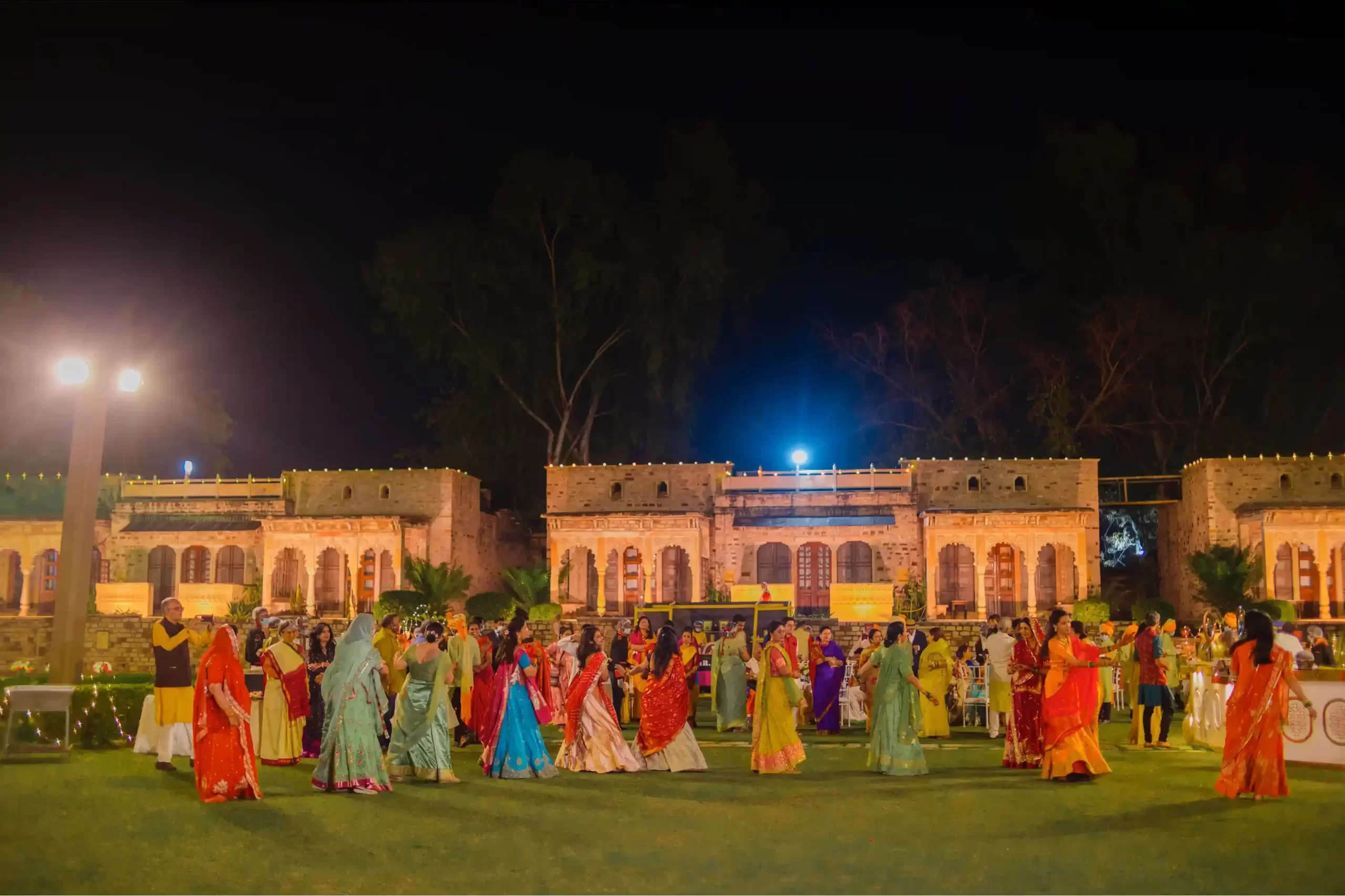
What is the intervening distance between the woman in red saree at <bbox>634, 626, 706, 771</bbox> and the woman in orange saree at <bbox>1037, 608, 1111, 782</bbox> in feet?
10.2

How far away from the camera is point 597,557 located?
3334cm

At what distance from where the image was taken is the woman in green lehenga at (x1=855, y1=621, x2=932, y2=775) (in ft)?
38.3

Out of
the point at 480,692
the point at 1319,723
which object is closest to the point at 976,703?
the point at 1319,723

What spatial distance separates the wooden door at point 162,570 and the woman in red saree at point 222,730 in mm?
26954

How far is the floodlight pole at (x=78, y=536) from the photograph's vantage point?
14.5m

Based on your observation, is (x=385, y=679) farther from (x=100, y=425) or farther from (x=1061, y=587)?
(x=1061, y=587)

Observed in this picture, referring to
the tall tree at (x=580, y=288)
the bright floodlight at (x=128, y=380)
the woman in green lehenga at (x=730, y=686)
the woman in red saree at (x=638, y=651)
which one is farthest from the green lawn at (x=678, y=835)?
the tall tree at (x=580, y=288)

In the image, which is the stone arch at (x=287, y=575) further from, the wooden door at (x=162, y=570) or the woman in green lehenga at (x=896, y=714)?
the woman in green lehenga at (x=896, y=714)

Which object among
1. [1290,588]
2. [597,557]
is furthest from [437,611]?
[1290,588]

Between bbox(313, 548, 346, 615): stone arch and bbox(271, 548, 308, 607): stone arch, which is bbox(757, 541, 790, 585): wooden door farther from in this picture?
bbox(271, 548, 308, 607): stone arch

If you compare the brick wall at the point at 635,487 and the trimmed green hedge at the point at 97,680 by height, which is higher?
the brick wall at the point at 635,487

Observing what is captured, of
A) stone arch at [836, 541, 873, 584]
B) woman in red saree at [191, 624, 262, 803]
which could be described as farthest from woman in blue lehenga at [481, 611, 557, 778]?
stone arch at [836, 541, 873, 584]

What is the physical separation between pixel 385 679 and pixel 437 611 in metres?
18.4

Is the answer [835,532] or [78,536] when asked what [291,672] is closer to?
[78,536]
